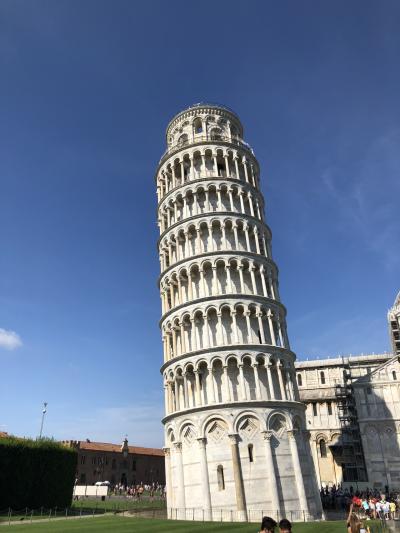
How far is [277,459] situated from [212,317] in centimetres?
1256

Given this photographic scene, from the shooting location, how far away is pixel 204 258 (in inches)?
1602

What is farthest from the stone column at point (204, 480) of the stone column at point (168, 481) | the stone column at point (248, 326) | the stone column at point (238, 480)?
the stone column at point (248, 326)

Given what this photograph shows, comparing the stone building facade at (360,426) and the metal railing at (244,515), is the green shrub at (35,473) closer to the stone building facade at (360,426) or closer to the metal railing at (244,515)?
the metal railing at (244,515)

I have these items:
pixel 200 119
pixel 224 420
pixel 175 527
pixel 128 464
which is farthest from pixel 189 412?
pixel 128 464

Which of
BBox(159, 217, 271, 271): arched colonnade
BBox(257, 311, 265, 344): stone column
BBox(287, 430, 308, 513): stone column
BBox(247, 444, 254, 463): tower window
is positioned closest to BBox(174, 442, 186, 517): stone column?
BBox(247, 444, 254, 463): tower window

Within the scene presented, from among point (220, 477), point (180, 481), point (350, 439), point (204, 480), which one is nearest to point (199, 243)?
point (220, 477)

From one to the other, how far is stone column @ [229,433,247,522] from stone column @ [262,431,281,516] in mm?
2055

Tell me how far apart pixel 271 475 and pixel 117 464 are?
69590 mm

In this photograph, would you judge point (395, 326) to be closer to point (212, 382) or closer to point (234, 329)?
point (234, 329)

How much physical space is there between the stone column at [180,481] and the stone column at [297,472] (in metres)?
8.87

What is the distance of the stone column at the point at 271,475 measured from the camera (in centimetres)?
3152

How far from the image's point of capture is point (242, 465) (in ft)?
108

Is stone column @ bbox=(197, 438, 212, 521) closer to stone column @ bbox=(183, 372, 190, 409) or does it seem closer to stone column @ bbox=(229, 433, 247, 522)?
stone column @ bbox=(229, 433, 247, 522)

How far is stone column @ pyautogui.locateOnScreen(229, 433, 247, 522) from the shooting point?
31.2 metres
